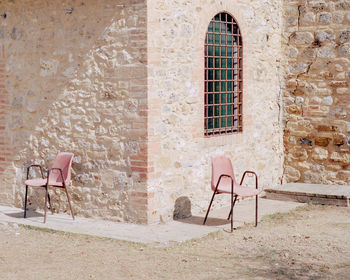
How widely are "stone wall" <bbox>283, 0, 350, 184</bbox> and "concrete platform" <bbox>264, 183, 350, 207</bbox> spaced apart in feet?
0.97

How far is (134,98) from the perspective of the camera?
7504 mm

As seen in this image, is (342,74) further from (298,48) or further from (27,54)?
(27,54)

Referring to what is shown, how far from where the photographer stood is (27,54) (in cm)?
846

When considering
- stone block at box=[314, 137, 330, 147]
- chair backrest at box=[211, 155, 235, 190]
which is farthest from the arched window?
stone block at box=[314, 137, 330, 147]

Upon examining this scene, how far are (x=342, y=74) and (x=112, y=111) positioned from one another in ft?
13.8

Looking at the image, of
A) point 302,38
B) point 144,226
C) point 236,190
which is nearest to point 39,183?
point 144,226

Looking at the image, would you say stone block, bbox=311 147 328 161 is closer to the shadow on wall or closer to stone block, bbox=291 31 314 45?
stone block, bbox=291 31 314 45

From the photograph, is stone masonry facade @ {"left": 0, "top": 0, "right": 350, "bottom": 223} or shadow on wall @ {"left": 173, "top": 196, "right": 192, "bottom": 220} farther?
shadow on wall @ {"left": 173, "top": 196, "right": 192, "bottom": 220}

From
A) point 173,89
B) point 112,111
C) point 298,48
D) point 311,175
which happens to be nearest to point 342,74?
point 298,48

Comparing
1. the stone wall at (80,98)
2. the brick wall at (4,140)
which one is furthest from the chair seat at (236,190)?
the brick wall at (4,140)

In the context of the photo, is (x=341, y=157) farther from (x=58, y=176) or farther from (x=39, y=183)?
(x=39, y=183)

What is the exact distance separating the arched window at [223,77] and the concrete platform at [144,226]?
4.14 feet

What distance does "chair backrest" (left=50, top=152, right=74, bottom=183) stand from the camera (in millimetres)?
7886

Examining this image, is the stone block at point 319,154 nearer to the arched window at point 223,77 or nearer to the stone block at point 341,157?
the stone block at point 341,157
